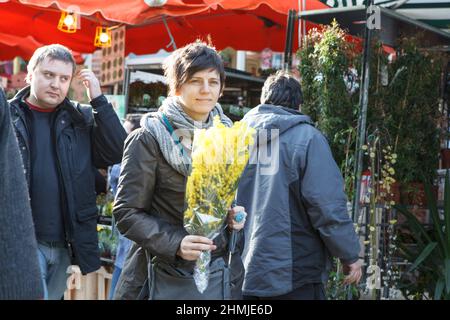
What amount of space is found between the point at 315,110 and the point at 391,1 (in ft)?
2.89

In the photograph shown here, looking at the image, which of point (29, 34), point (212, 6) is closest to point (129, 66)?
point (212, 6)

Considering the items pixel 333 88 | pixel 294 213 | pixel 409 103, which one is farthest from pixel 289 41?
pixel 294 213

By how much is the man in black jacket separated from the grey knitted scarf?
861 mm

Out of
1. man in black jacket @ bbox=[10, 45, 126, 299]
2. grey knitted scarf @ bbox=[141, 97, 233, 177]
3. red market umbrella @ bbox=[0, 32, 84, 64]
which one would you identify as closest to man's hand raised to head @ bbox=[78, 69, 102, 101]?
man in black jacket @ bbox=[10, 45, 126, 299]

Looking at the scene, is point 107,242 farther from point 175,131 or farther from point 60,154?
point 175,131

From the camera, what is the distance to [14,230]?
5.47ft

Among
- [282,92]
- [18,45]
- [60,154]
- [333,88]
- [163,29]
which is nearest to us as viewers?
[60,154]

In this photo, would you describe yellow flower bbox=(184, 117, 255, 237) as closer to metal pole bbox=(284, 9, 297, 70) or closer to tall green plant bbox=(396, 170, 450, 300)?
metal pole bbox=(284, 9, 297, 70)

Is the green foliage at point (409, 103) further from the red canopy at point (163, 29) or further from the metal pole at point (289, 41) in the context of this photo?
the red canopy at point (163, 29)

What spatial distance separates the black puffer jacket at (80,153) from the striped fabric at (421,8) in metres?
2.03

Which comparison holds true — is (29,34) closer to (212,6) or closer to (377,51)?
(212,6)

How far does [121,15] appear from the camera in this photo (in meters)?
5.37

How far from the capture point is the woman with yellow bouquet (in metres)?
2.38

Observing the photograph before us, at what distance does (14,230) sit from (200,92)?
41.7 inches
